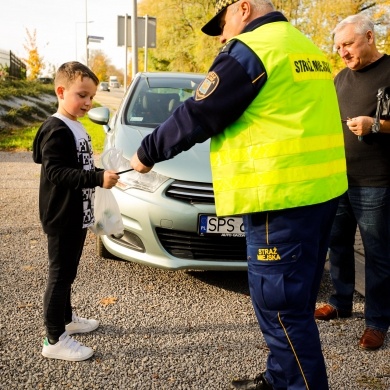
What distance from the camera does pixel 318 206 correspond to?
2150 mm

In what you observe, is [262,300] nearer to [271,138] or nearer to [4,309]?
[271,138]

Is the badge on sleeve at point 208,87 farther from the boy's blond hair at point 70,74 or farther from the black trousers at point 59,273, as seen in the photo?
the black trousers at point 59,273

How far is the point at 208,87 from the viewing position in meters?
2.01

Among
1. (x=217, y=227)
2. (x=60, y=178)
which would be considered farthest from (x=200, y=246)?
(x=60, y=178)

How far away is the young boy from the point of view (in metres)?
2.62

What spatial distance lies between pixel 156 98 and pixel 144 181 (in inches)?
69.0

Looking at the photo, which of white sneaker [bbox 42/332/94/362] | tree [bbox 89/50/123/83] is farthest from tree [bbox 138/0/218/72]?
tree [bbox 89/50/123/83]

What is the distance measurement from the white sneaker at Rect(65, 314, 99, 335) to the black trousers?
25 centimetres

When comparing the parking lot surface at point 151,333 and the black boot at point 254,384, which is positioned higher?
the black boot at point 254,384

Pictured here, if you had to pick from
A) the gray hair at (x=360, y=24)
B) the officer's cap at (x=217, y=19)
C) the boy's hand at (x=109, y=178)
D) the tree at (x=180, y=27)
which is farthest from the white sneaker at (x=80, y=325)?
the tree at (x=180, y=27)

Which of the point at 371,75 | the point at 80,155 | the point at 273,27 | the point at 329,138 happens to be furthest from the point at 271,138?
the point at 371,75

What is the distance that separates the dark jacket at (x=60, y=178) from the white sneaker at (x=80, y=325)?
72 cm

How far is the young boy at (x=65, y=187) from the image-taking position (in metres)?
2.62

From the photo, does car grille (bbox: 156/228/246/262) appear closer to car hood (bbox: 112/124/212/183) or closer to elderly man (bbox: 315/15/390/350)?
car hood (bbox: 112/124/212/183)
